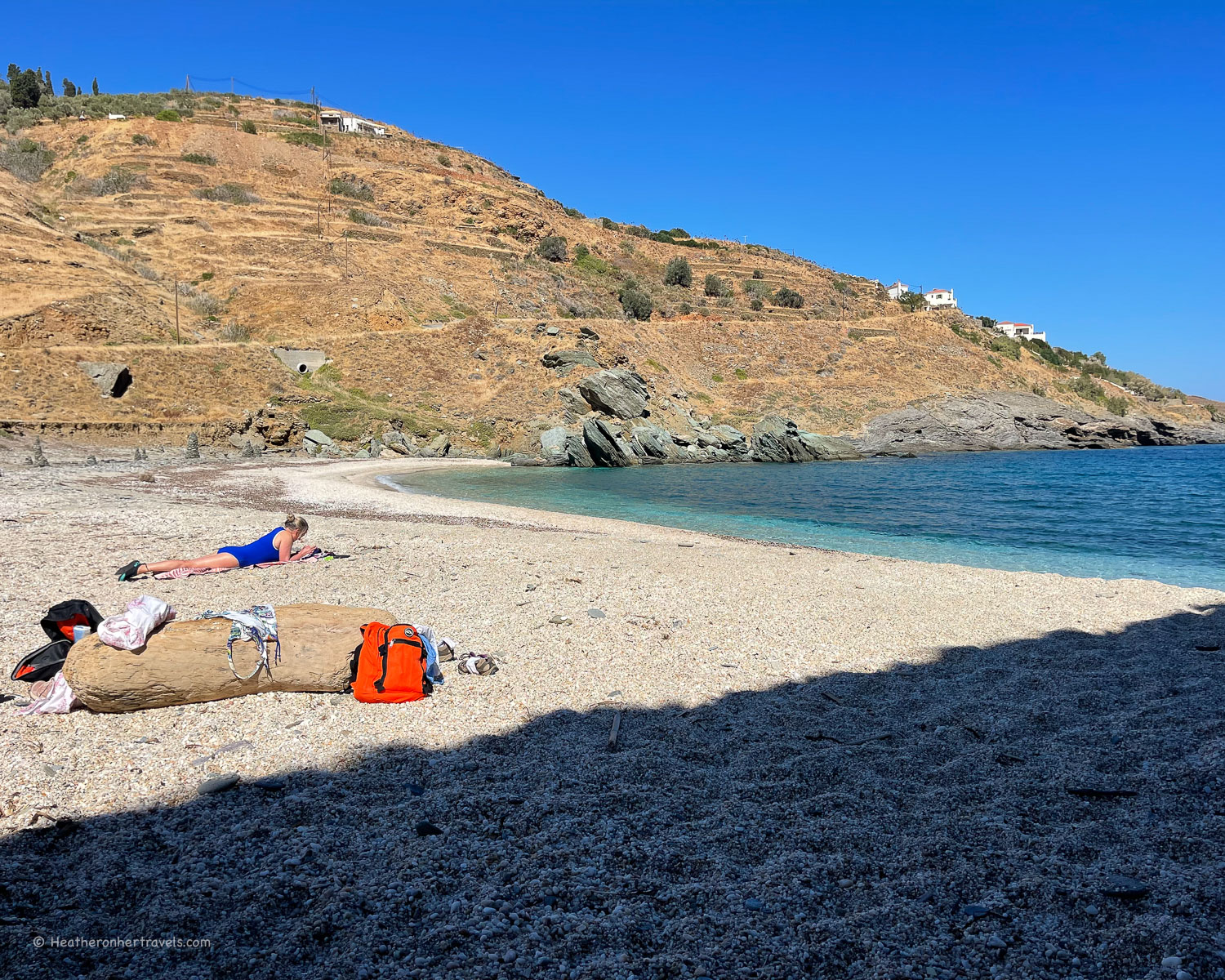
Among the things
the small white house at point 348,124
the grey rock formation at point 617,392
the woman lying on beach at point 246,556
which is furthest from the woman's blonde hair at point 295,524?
the small white house at point 348,124

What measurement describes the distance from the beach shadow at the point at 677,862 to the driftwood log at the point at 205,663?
1103mm

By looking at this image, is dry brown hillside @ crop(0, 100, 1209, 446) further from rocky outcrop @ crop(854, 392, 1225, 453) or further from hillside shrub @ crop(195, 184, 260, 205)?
rocky outcrop @ crop(854, 392, 1225, 453)

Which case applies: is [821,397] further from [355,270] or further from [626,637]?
[626,637]

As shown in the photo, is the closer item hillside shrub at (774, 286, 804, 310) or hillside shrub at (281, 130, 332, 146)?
hillside shrub at (281, 130, 332, 146)

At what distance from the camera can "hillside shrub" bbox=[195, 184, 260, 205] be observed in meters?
51.4

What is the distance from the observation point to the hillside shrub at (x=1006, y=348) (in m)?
59.6

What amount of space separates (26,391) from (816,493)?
30816 millimetres

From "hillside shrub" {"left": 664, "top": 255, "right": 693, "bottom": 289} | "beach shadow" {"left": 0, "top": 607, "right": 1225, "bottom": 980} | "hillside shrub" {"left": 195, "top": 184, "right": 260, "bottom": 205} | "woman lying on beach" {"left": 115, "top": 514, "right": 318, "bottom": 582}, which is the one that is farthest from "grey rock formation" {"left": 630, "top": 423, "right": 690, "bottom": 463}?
"hillside shrub" {"left": 195, "top": 184, "right": 260, "bottom": 205}

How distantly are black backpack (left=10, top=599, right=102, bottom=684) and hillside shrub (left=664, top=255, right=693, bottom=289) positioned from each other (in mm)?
67875

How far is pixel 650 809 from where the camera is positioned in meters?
3.54

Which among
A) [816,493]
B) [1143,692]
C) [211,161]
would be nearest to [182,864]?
[1143,692]

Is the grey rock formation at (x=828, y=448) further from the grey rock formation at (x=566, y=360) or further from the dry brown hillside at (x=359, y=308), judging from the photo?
the grey rock formation at (x=566, y=360)

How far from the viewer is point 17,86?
62969 mm

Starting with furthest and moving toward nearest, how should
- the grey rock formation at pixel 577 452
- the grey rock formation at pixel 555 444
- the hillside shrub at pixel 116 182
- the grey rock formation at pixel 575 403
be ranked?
the hillside shrub at pixel 116 182, the grey rock formation at pixel 575 403, the grey rock formation at pixel 555 444, the grey rock formation at pixel 577 452
